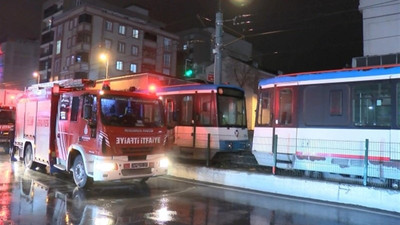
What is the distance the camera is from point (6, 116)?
25328 millimetres

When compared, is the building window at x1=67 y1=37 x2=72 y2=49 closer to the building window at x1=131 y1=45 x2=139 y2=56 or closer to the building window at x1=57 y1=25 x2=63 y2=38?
the building window at x1=57 y1=25 x2=63 y2=38

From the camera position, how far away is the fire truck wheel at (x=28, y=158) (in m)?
14.8

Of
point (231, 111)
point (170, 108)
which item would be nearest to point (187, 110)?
point (170, 108)

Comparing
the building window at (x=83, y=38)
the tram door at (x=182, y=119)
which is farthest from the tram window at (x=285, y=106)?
the building window at (x=83, y=38)

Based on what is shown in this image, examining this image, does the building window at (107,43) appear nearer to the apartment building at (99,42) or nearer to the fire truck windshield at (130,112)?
the apartment building at (99,42)

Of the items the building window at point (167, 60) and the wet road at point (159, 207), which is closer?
the wet road at point (159, 207)

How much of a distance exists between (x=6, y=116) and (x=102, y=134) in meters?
17.9

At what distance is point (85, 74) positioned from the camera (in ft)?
188

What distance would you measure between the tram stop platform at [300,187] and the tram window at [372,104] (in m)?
2.02

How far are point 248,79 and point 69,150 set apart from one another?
3636 centimetres

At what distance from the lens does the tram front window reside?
1562cm

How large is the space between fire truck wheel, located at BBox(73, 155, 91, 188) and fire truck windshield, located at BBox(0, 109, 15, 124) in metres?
15.9

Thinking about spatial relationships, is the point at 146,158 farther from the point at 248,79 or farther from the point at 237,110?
the point at 248,79

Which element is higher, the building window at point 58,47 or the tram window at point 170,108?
the building window at point 58,47
